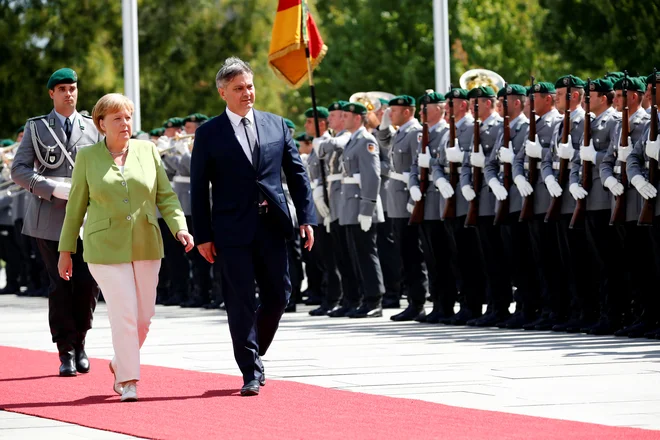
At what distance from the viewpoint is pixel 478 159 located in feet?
45.9

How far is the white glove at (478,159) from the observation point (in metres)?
14.0

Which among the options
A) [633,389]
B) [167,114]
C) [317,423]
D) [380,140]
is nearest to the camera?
[317,423]

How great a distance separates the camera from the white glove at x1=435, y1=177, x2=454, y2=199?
14.2 m

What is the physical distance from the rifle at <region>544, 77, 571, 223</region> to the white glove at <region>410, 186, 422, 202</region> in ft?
5.58

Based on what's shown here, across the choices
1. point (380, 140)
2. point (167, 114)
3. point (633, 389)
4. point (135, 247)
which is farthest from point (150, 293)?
point (167, 114)

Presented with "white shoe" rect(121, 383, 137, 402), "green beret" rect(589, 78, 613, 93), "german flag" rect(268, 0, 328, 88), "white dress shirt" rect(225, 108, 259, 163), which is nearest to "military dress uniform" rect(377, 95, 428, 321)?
"german flag" rect(268, 0, 328, 88)

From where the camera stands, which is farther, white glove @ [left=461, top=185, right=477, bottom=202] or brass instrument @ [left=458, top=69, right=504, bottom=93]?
brass instrument @ [left=458, top=69, right=504, bottom=93]

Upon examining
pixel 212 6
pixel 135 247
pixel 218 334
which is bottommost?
pixel 218 334

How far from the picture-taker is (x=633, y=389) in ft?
29.3

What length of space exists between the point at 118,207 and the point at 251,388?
52.7 inches

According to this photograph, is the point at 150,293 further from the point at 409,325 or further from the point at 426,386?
the point at 409,325

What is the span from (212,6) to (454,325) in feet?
93.8

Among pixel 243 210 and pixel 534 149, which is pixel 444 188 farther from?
pixel 243 210

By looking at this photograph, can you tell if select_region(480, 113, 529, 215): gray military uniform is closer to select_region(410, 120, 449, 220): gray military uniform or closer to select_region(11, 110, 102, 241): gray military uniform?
select_region(410, 120, 449, 220): gray military uniform
